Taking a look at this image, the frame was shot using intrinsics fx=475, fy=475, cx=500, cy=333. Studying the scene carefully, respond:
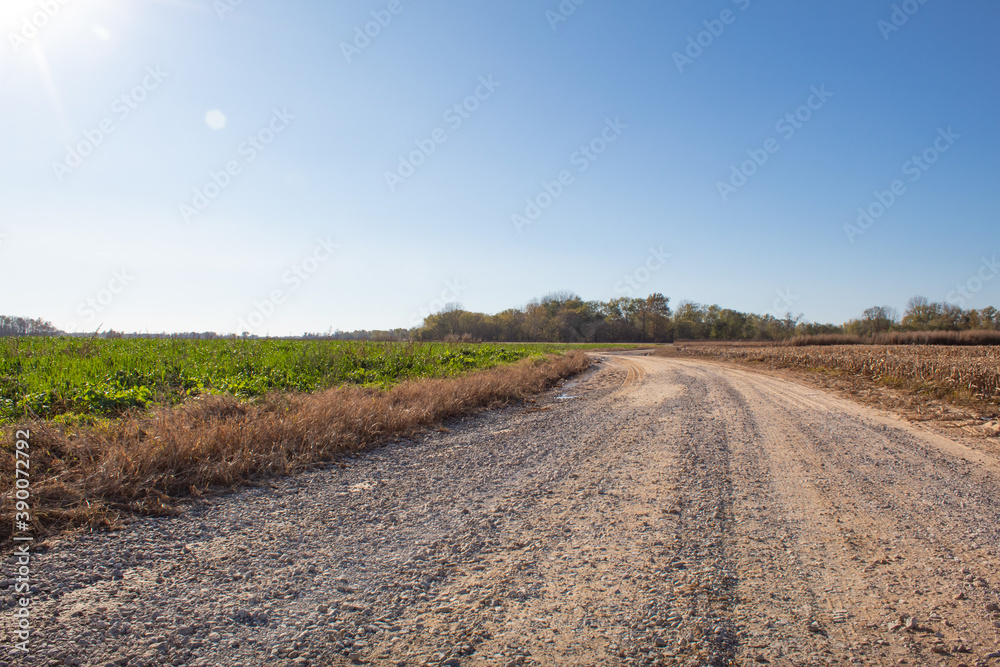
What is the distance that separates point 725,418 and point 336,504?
733 centimetres

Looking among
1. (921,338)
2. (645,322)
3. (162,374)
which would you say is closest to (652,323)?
(645,322)

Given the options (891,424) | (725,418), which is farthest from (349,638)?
(891,424)

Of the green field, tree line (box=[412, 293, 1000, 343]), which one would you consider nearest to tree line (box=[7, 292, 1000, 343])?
tree line (box=[412, 293, 1000, 343])

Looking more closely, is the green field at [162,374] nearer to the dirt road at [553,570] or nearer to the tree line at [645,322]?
A: the dirt road at [553,570]

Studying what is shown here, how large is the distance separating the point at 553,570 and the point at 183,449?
3.98 m

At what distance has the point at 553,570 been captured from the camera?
3.16 metres

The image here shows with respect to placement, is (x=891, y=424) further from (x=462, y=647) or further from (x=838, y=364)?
(x=838, y=364)

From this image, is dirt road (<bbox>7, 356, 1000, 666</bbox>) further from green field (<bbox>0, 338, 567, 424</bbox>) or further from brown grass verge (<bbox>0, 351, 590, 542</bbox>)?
green field (<bbox>0, 338, 567, 424</bbox>)

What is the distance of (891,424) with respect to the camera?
28.1 feet

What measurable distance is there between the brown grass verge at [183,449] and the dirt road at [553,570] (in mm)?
397

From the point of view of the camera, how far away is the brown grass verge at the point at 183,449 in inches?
151

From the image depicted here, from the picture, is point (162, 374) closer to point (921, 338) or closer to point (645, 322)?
point (921, 338)

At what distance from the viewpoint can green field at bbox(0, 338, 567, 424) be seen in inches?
265

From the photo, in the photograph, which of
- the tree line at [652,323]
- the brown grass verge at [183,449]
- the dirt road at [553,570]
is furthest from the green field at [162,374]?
the tree line at [652,323]
